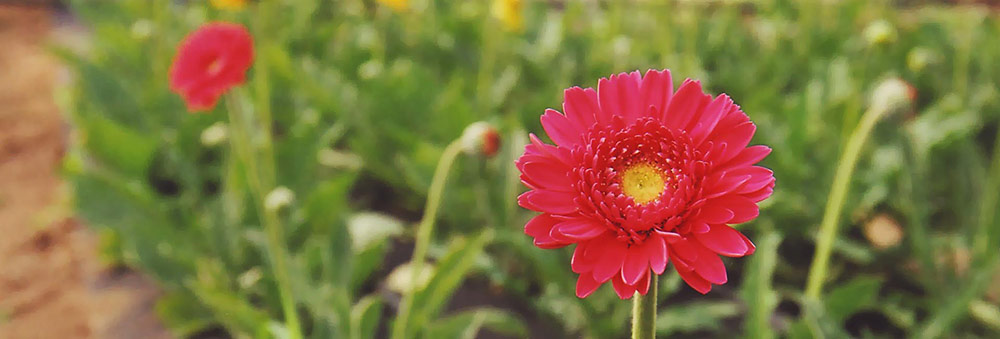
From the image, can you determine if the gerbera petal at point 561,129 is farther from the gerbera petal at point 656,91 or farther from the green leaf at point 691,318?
the green leaf at point 691,318

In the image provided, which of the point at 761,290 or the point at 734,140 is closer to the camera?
the point at 734,140

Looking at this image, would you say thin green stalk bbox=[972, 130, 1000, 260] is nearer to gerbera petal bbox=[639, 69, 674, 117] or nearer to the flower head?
gerbera petal bbox=[639, 69, 674, 117]

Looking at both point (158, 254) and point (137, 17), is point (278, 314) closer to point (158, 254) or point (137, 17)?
point (158, 254)

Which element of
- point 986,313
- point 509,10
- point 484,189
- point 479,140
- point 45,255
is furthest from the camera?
point 45,255

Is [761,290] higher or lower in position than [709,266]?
higher

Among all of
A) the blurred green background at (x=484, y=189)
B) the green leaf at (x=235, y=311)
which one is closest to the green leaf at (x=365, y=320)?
the blurred green background at (x=484, y=189)

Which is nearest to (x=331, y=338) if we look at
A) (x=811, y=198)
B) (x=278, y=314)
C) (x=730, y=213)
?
(x=278, y=314)

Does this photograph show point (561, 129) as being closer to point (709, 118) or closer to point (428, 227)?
point (709, 118)

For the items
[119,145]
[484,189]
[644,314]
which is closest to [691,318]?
[484,189]
